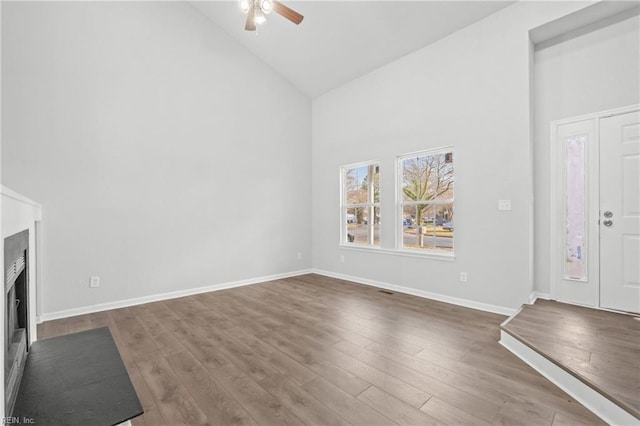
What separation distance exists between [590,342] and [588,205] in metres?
1.60

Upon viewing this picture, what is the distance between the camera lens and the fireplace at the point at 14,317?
1403 millimetres

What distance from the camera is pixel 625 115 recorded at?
3.01 meters

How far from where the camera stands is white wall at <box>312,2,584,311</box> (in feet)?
11.0

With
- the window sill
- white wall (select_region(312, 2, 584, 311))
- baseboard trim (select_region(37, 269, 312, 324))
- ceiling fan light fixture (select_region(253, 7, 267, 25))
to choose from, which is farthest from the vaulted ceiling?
baseboard trim (select_region(37, 269, 312, 324))

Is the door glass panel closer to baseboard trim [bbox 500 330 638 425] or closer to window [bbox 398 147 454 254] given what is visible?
window [bbox 398 147 454 254]

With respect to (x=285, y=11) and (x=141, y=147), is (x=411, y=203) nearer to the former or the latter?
(x=285, y=11)

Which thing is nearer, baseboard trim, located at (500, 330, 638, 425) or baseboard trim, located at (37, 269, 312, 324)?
baseboard trim, located at (500, 330, 638, 425)

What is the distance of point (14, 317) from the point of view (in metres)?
1.90

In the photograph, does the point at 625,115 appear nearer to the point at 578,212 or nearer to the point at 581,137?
the point at 581,137

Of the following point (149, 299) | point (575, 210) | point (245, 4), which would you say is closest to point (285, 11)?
point (245, 4)

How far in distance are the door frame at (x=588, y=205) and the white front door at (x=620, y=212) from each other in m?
0.04

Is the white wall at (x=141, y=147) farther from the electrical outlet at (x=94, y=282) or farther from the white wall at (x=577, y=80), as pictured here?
the white wall at (x=577, y=80)

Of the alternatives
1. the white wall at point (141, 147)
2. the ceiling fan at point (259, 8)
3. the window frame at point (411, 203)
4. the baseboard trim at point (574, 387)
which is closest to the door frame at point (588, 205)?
the window frame at point (411, 203)

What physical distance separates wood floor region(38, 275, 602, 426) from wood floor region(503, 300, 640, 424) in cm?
19
